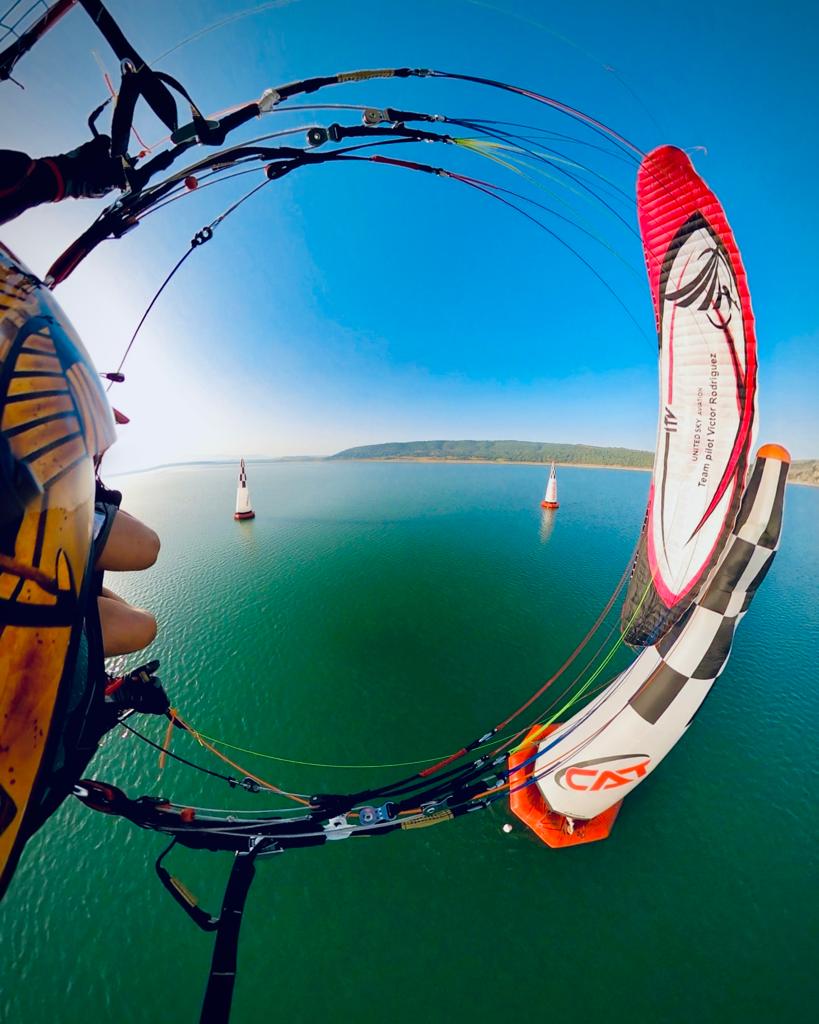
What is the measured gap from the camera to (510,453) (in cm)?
14550

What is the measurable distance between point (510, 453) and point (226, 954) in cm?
15304

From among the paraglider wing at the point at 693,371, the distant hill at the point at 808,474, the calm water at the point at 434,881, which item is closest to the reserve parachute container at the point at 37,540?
the paraglider wing at the point at 693,371

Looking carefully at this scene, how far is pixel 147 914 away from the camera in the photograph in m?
4.68

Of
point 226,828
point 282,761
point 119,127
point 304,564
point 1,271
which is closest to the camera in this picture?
point 1,271

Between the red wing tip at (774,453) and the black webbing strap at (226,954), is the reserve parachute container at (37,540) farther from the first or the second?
the red wing tip at (774,453)

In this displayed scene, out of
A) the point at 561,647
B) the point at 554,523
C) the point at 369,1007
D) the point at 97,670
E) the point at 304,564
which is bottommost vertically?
the point at 369,1007

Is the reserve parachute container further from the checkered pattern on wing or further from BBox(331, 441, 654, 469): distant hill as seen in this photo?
BBox(331, 441, 654, 469): distant hill

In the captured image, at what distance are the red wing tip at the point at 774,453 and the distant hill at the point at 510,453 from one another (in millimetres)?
108990

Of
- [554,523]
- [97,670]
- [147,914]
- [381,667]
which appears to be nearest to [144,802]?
[97,670]

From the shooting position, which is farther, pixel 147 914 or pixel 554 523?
pixel 554 523

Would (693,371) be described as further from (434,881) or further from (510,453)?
(510,453)

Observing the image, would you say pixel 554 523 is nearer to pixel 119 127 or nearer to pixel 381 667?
pixel 381 667

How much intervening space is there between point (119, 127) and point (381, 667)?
1026 centimetres

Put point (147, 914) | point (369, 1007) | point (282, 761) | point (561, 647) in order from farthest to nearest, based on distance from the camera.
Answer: point (561, 647) < point (282, 761) < point (147, 914) < point (369, 1007)
